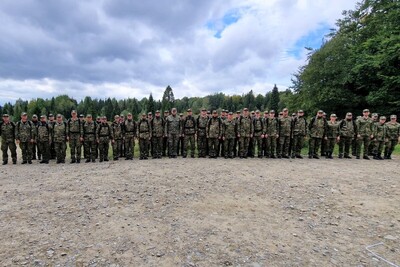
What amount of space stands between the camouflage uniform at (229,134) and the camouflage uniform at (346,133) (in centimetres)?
518

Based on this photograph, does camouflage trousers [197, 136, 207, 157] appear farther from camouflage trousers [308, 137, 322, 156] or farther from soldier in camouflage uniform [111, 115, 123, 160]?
camouflage trousers [308, 137, 322, 156]

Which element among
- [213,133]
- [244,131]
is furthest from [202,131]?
[244,131]

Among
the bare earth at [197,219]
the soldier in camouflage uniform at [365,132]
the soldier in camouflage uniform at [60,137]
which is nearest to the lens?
the bare earth at [197,219]

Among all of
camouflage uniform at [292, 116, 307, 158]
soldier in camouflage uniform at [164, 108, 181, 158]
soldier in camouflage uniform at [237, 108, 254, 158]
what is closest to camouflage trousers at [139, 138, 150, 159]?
soldier in camouflage uniform at [164, 108, 181, 158]

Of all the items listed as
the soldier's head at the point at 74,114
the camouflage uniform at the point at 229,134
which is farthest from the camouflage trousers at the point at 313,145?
the soldier's head at the point at 74,114

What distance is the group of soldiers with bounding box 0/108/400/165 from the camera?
486 inches

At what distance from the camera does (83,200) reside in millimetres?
6375

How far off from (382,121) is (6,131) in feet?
57.6

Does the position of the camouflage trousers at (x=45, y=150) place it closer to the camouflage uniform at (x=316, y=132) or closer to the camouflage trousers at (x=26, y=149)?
A: the camouflage trousers at (x=26, y=149)

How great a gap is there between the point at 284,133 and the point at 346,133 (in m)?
3.05

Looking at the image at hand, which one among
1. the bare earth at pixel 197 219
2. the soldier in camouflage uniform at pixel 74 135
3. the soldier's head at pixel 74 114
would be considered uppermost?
the soldier's head at pixel 74 114

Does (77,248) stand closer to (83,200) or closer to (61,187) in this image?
(83,200)

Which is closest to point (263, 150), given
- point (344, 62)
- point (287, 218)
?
point (287, 218)

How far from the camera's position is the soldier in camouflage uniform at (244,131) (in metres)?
12.9
